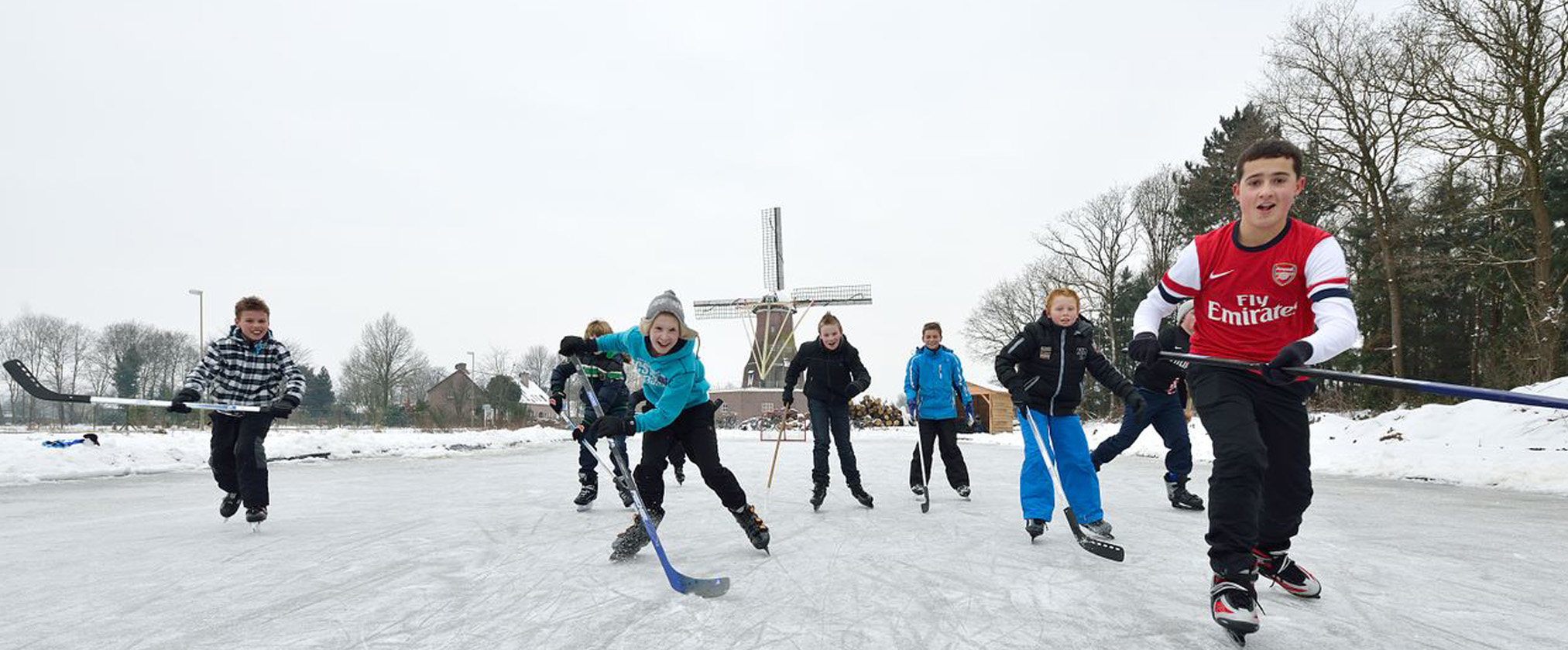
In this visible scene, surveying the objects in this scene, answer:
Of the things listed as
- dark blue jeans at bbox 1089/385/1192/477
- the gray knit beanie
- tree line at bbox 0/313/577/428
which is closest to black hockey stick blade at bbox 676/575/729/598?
the gray knit beanie

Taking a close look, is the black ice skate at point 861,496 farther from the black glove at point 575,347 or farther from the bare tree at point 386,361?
the bare tree at point 386,361

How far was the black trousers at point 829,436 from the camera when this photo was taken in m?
6.53

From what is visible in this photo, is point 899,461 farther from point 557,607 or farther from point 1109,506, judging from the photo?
point 557,607

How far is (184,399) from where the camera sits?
4.98m

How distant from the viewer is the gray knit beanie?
13.9 feet

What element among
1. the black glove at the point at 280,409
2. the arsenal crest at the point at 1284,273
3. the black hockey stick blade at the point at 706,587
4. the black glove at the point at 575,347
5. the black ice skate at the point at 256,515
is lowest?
the black hockey stick blade at the point at 706,587

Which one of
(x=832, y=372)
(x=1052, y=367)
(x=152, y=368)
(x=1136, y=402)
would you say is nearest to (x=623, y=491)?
(x=832, y=372)

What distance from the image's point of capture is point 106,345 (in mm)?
55719

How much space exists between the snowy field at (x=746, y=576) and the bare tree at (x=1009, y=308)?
33.7 m

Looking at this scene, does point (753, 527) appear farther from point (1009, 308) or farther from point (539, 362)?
point (539, 362)

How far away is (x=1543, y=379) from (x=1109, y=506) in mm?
12299

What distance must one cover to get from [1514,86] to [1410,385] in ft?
53.6

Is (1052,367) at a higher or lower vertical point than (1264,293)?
lower

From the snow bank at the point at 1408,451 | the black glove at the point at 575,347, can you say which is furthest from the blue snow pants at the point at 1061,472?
the snow bank at the point at 1408,451
